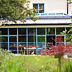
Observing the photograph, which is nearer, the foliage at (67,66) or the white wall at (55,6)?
the foliage at (67,66)

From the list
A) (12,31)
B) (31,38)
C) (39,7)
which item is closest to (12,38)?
(12,31)

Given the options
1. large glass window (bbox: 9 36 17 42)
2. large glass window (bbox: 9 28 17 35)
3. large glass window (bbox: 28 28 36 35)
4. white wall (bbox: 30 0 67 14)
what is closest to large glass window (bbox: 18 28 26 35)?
large glass window (bbox: 9 28 17 35)

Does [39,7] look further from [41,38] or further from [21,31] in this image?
[41,38]

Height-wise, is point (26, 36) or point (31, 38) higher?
point (26, 36)

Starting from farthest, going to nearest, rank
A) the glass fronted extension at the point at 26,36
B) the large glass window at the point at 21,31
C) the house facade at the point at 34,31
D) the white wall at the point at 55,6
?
the white wall at the point at 55,6
the large glass window at the point at 21,31
the glass fronted extension at the point at 26,36
the house facade at the point at 34,31

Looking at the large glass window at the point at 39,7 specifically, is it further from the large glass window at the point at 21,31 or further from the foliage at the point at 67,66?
the foliage at the point at 67,66

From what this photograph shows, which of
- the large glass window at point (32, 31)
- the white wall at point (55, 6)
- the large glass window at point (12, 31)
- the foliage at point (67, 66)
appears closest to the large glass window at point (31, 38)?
the large glass window at point (32, 31)

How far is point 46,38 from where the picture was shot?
25406 millimetres

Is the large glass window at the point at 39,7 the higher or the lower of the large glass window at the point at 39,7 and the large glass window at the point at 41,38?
the higher

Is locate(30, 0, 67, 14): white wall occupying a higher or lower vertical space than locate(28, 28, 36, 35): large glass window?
higher

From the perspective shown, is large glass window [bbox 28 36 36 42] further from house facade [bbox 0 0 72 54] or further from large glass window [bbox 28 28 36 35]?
large glass window [bbox 28 28 36 35]

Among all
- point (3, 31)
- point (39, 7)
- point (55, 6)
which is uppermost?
point (55, 6)

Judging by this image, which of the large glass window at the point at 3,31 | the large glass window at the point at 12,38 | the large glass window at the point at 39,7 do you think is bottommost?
the large glass window at the point at 12,38

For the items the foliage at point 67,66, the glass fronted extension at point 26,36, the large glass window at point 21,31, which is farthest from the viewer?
the large glass window at point 21,31
